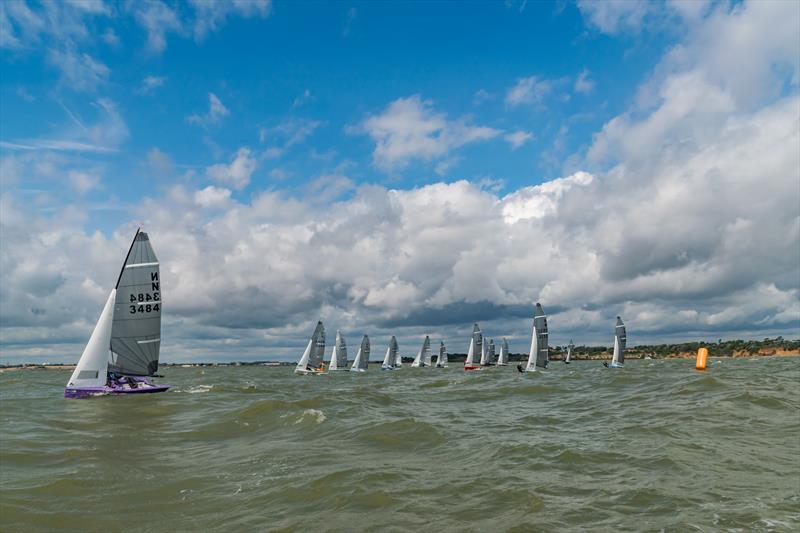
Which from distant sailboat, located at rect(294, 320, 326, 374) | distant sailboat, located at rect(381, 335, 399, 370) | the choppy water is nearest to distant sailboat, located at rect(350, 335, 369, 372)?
distant sailboat, located at rect(294, 320, 326, 374)

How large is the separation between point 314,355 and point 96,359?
6176 cm

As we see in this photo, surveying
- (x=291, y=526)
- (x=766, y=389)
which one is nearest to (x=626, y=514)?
(x=291, y=526)

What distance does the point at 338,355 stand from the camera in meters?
101

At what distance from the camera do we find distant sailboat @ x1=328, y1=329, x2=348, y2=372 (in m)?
100

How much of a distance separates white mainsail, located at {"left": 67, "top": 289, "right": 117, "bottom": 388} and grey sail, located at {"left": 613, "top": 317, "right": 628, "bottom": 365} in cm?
8276

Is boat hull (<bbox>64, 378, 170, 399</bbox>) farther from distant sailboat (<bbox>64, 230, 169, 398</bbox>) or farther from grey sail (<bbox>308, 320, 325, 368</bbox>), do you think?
grey sail (<bbox>308, 320, 325, 368</bbox>)

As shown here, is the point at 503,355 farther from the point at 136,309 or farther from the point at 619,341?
the point at 136,309

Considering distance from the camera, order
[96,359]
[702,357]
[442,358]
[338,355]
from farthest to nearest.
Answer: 1. [442,358]
2. [338,355]
3. [702,357]
4. [96,359]

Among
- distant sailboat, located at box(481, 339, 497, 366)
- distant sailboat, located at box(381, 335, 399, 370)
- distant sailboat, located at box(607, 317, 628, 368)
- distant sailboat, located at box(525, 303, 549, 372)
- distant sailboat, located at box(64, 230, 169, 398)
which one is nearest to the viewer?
distant sailboat, located at box(64, 230, 169, 398)

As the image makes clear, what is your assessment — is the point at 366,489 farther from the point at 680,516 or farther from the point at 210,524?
the point at 680,516

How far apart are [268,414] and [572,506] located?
17.2 meters

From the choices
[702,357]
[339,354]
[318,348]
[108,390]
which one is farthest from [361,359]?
[108,390]

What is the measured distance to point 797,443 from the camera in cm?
1405

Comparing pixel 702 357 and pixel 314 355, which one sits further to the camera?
pixel 314 355
